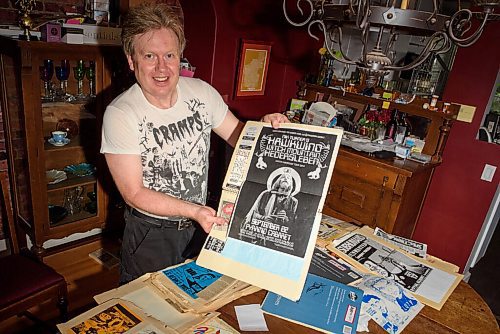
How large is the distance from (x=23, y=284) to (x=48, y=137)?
0.95m

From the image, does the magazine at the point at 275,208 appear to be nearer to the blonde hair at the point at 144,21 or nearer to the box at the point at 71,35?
the blonde hair at the point at 144,21

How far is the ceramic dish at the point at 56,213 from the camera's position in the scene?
93.9 inches

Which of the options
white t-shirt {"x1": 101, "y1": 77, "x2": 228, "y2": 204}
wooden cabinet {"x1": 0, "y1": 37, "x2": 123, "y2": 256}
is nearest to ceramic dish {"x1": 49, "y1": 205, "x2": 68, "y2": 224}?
wooden cabinet {"x1": 0, "y1": 37, "x2": 123, "y2": 256}

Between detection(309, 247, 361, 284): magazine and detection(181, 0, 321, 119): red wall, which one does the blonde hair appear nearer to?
detection(309, 247, 361, 284): magazine

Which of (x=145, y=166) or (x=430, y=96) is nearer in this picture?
(x=145, y=166)

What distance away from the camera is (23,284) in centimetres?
167

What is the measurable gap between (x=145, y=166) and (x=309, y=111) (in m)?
1.77

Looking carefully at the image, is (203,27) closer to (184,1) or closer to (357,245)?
(184,1)

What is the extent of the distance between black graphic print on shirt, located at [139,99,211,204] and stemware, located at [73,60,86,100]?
1219 millimetres

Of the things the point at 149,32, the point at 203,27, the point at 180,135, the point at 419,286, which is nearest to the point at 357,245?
the point at 419,286

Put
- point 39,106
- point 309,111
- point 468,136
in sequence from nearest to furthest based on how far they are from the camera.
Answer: point 39,106 → point 468,136 → point 309,111

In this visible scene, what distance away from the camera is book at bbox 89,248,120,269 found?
8.44 feet

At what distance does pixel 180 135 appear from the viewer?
1.35 m

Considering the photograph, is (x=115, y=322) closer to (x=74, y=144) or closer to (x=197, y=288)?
(x=197, y=288)
